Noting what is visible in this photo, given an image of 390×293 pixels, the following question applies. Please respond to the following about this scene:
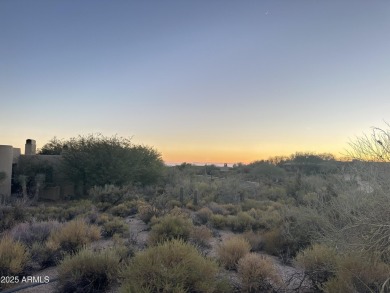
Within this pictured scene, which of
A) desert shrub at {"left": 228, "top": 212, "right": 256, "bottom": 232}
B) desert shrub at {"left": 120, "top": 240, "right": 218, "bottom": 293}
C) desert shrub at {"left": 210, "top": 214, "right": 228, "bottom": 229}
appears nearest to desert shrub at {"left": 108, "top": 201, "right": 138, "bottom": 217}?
desert shrub at {"left": 210, "top": 214, "right": 228, "bottom": 229}

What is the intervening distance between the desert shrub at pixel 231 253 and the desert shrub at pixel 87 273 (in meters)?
2.60

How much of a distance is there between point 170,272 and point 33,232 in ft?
22.8

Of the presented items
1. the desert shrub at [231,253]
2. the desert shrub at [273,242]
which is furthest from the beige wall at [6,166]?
the desert shrub at [231,253]

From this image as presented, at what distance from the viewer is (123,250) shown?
781cm

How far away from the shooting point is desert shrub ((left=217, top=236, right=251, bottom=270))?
790 centimetres

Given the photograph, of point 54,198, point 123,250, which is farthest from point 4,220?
point 54,198

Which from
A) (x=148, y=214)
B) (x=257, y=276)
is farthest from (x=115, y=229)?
(x=257, y=276)

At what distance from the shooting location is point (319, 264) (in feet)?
23.1

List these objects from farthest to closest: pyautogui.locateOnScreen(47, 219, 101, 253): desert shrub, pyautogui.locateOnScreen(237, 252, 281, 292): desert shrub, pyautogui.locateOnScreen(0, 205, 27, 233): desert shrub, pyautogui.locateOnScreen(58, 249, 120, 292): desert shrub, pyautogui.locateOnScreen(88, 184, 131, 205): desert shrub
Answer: pyautogui.locateOnScreen(88, 184, 131, 205): desert shrub
pyautogui.locateOnScreen(0, 205, 27, 233): desert shrub
pyautogui.locateOnScreen(47, 219, 101, 253): desert shrub
pyautogui.locateOnScreen(237, 252, 281, 292): desert shrub
pyautogui.locateOnScreen(58, 249, 120, 292): desert shrub

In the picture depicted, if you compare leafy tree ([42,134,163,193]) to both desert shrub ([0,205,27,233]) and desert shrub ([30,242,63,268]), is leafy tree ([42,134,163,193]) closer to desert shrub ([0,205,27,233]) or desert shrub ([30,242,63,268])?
desert shrub ([0,205,27,233])

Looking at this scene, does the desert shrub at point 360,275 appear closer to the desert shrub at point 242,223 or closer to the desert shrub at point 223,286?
the desert shrub at point 223,286

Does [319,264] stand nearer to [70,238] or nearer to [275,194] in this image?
[70,238]

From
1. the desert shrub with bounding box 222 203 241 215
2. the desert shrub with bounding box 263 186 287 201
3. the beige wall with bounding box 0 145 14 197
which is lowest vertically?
the desert shrub with bounding box 222 203 241 215

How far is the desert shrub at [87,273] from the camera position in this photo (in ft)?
20.9
